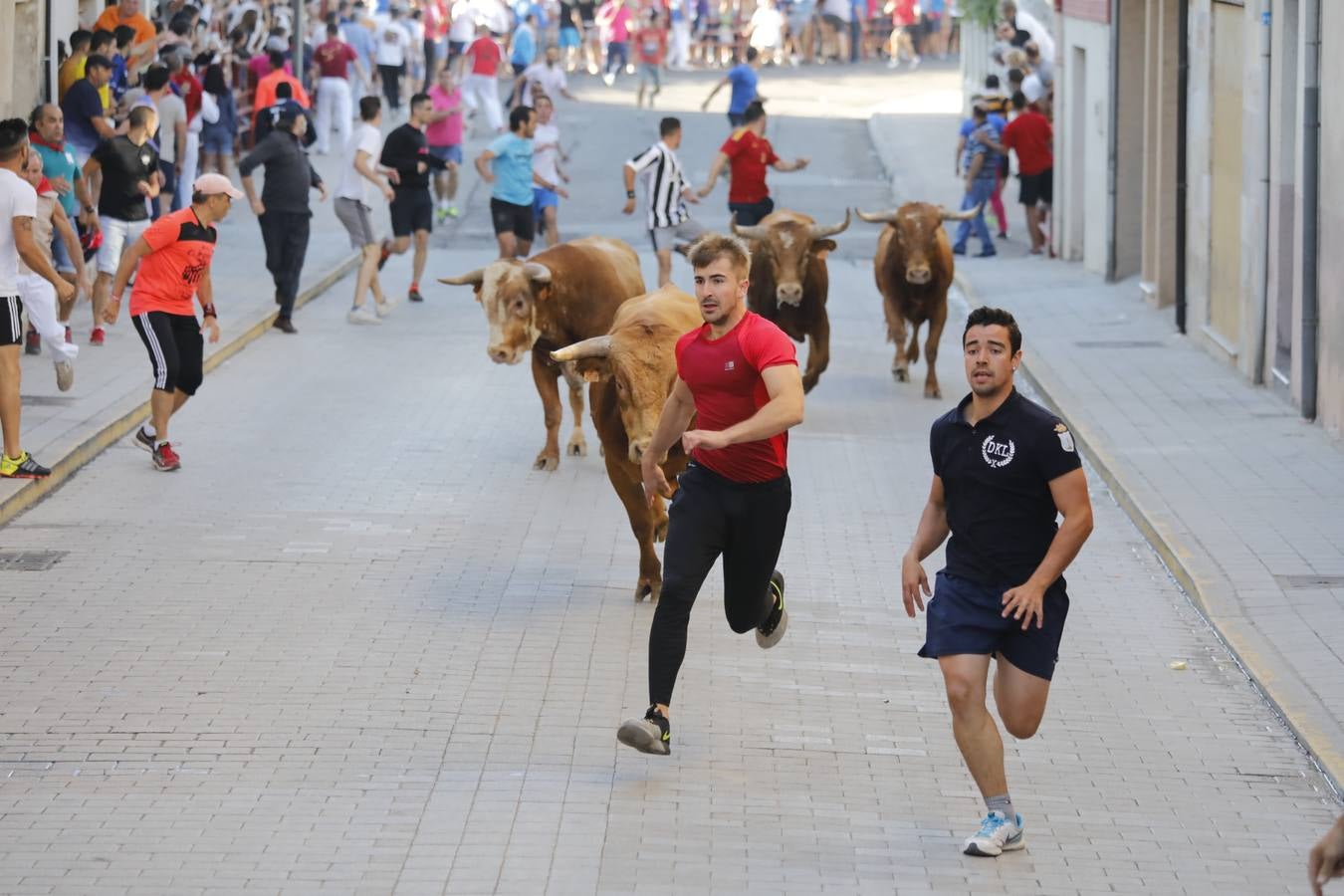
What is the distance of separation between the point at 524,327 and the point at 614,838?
254 inches

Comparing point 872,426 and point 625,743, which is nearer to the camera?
point 625,743

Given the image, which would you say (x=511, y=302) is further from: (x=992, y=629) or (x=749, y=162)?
(x=749, y=162)

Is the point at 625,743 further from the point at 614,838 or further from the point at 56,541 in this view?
the point at 56,541

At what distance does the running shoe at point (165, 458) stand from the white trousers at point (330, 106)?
2134cm

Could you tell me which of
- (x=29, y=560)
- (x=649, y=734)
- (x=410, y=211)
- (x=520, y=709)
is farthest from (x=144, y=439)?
(x=410, y=211)

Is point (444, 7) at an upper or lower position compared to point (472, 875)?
upper

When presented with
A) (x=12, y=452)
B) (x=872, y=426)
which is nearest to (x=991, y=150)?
(x=872, y=426)

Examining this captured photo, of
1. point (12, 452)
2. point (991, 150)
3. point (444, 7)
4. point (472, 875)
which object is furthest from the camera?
point (444, 7)

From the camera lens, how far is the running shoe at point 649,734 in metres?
7.99

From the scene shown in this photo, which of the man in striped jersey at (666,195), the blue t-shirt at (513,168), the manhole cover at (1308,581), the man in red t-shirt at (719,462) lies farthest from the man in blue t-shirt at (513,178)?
the man in red t-shirt at (719,462)

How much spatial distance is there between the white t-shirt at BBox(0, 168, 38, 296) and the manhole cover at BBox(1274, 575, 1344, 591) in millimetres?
7381

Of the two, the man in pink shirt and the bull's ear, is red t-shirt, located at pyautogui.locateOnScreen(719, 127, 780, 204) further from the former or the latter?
the bull's ear

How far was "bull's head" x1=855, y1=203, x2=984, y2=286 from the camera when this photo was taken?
17500 millimetres

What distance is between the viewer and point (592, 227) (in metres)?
29.7
